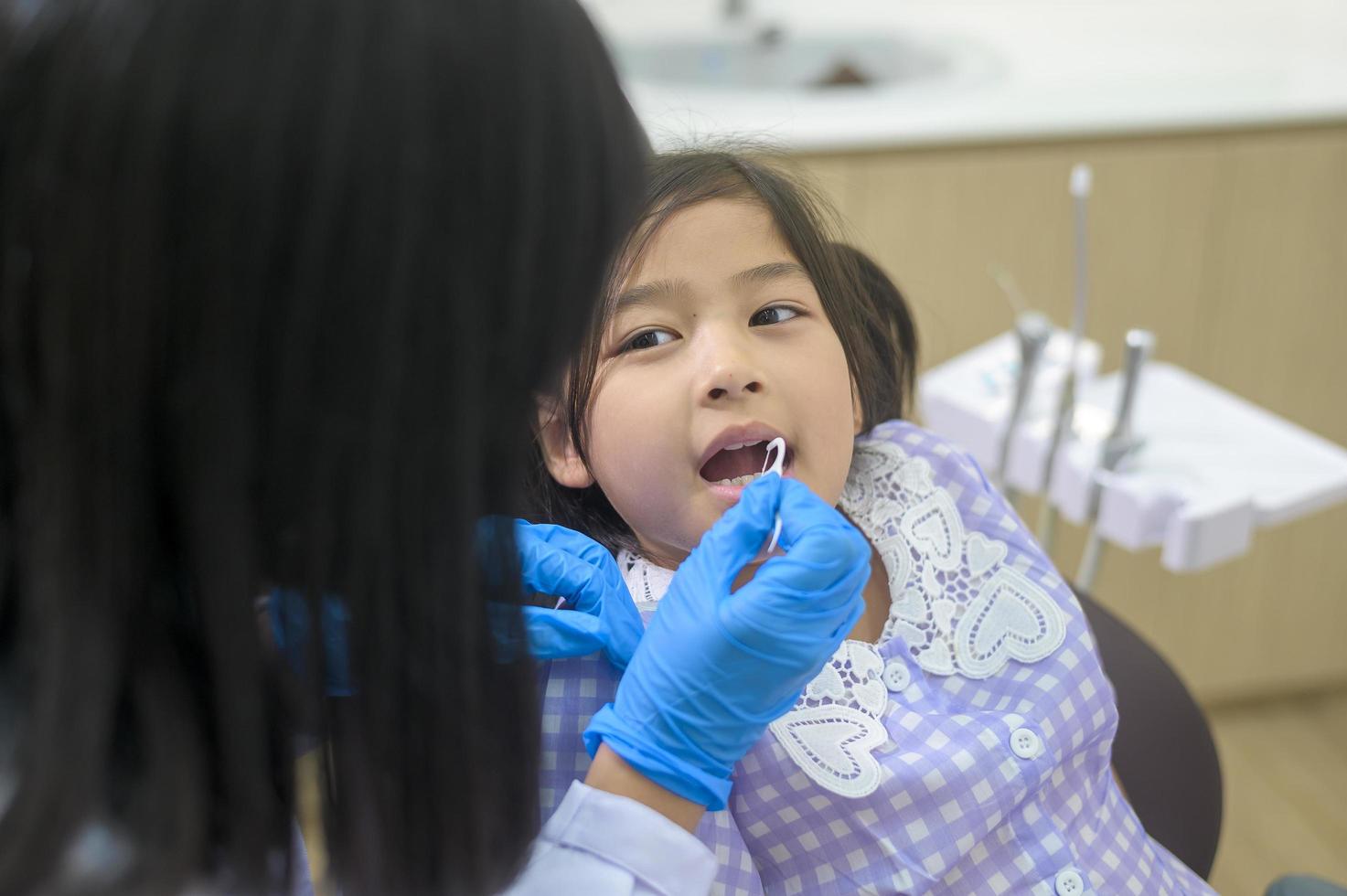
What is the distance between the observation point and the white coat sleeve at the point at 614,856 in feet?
2.51

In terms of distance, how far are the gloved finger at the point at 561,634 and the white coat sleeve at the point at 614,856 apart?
140 millimetres

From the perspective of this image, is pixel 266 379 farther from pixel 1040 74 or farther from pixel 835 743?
pixel 1040 74

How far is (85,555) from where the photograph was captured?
58cm

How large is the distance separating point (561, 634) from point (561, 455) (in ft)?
0.77

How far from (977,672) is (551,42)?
704mm

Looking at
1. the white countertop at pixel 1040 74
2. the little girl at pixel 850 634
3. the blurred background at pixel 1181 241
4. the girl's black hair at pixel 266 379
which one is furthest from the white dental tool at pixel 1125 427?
the girl's black hair at pixel 266 379

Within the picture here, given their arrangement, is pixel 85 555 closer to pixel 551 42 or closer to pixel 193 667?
pixel 193 667

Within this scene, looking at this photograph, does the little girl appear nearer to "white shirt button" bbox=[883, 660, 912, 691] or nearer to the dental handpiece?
"white shirt button" bbox=[883, 660, 912, 691]

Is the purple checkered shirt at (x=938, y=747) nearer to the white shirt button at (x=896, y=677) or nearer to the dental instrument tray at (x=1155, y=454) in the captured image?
the white shirt button at (x=896, y=677)

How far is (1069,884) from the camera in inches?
38.9

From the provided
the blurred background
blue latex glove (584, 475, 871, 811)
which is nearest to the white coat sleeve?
blue latex glove (584, 475, 871, 811)

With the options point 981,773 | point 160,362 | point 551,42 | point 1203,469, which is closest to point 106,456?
point 160,362

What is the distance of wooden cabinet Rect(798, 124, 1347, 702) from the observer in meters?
2.05

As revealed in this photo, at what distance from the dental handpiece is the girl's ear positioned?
643 millimetres
